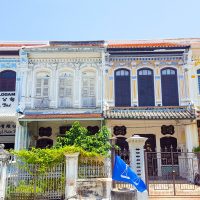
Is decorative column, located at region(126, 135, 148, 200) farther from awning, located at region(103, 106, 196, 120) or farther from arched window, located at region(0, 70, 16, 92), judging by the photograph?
arched window, located at region(0, 70, 16, 92)

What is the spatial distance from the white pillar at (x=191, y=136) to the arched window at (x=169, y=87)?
1.41 meters

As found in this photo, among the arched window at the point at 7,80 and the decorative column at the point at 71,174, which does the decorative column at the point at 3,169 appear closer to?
the decorative column at the point at 71,174

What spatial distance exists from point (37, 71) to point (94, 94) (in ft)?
10.6

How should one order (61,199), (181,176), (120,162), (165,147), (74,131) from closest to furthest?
(120,162), (61,199), (74,131), (181,176), (165,147)

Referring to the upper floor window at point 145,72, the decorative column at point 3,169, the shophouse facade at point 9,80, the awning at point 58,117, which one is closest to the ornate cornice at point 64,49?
the shophouse facade at point 9,80


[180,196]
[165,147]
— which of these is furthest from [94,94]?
[180,196]

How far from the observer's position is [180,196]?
9.32 m

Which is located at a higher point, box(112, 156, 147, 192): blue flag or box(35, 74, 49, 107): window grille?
box(35, 74, 49, 107): window grille

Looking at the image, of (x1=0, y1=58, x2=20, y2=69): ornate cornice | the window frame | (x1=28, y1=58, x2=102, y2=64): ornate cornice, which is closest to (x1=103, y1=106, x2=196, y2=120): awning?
the window frame

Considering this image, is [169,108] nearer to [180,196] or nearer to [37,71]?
[180,196]

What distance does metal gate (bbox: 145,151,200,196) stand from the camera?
32.1 ft

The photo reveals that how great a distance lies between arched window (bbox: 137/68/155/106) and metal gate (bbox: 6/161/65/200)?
642 centimetres

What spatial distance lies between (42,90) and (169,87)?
655 cm

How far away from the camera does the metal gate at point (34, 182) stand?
8.88m
